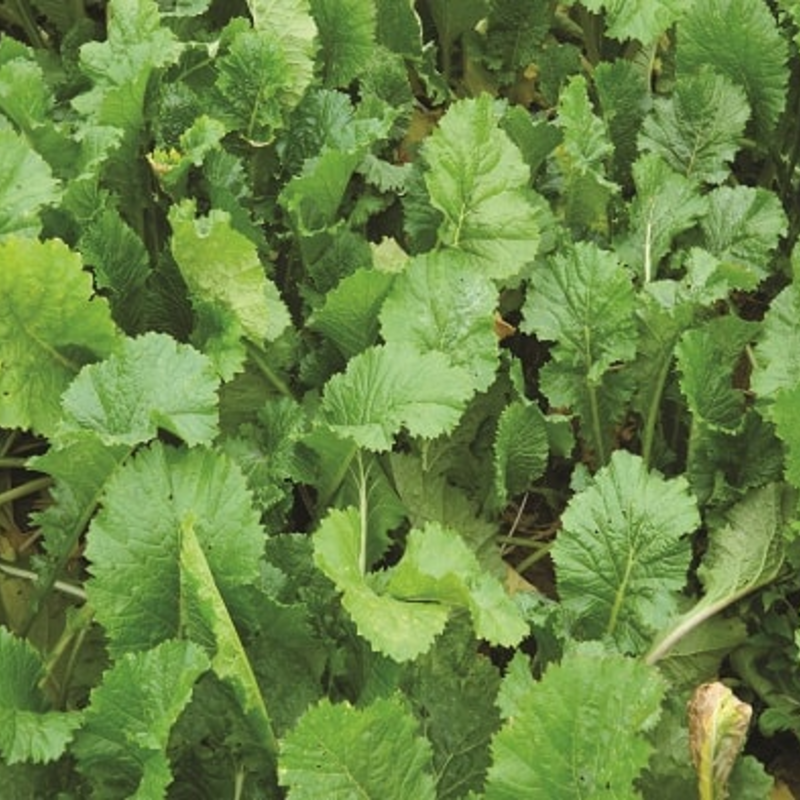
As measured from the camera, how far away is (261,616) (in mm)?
1556

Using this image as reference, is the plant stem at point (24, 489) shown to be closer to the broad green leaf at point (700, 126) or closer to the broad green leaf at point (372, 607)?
the broad green leaf at point (372, 607)

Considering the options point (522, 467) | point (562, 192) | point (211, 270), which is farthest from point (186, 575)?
point (562, 192)

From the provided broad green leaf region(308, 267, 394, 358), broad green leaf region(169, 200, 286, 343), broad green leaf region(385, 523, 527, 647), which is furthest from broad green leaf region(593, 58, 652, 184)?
broad green leaf region(385, 523, 527, 647)

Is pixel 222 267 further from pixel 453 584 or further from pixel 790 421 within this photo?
pixel 790 421

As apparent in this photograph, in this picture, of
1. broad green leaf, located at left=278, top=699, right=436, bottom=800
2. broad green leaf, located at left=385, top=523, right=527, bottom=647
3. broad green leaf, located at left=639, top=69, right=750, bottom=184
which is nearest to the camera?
broad green leaf, located at left=278, top=699, right=436, bottom=800

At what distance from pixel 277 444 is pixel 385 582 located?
258 millimetres

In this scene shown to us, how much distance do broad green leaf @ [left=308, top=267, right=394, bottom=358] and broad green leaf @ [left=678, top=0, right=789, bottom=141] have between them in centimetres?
67

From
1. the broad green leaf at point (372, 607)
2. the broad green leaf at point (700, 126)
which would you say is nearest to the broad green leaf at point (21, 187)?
the broad green leaf at point (372, 607)

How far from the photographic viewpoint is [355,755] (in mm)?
1386

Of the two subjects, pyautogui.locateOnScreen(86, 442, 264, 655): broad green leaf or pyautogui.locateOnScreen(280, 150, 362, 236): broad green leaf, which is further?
pyautogui.locateOnScreen(280, 150, 362, 236): broad green leaf

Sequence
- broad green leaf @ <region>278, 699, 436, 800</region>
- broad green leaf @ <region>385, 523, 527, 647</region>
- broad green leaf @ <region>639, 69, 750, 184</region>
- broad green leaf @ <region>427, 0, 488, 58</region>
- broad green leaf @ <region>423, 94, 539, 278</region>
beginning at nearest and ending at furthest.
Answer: broad green leaf @ <region>278, 699, 436, 800</region>, broad green leaf @ <region>385, 523, 527, 647</region>, broad green leaf @ <region>423, 94, 539, 278</region>, broad green leaf @ <region>639, 69, 750, 184</region>, broad green leaf @ <region>427, 0, 488, 58</region>

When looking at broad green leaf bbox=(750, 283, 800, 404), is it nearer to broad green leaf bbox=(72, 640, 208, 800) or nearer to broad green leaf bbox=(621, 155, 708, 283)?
broad green leaf bbox=(621, 155, 708, 283)

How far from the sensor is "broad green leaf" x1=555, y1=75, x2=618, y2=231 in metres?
1.96

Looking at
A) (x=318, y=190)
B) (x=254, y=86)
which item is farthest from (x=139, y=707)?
(x=254, y=86)
